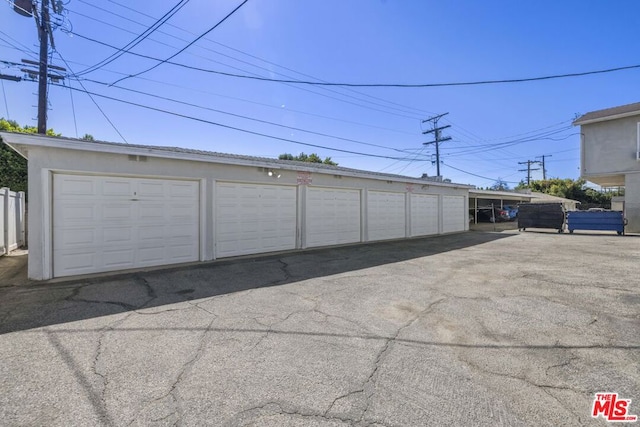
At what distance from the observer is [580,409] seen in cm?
223

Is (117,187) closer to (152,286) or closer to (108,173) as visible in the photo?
(108,173)

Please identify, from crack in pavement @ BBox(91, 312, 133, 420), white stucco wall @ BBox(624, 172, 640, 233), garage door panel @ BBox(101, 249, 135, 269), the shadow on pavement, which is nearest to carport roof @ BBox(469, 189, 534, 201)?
white stucco wall @ BBox(624, 172, 640, 233)

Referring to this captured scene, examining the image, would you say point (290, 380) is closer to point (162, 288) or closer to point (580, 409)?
point (580, 409)

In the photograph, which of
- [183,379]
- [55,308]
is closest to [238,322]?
[183,379]

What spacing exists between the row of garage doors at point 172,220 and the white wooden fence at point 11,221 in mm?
4653

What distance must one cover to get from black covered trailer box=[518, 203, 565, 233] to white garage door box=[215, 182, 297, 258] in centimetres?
1428

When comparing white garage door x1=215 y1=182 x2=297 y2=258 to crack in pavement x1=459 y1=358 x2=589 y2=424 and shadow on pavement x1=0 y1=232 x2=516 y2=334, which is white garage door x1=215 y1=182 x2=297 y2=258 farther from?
crack in pavement x1=459 y1=358 x2=589 y2=424

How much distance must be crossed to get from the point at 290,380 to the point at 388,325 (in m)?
1.65

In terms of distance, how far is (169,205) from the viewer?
7.69m

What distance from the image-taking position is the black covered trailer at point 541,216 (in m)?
16.0

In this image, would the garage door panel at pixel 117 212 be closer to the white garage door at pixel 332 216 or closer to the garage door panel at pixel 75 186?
the garage door panel at pixel 75 186

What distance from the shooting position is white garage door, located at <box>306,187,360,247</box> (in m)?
10.6

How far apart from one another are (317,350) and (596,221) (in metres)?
17.9

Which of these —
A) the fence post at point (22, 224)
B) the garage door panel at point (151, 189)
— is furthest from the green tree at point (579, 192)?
the fence post at point (22, 224)
